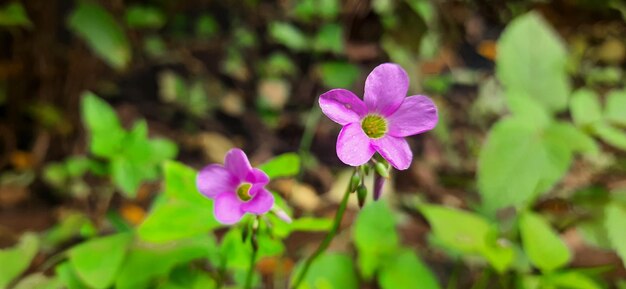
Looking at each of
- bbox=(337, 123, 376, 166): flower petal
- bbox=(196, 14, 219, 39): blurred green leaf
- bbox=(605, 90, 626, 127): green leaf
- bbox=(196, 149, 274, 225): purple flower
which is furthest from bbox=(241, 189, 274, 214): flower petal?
bbox=(196, 14, 219, 39): blurred green leaf

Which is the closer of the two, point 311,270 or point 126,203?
point 311,270

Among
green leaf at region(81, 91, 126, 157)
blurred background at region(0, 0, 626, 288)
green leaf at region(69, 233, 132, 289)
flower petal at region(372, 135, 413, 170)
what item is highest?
flower petal at region(372, 135, 413, 170)

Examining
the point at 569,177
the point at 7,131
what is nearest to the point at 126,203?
the point at 7,131

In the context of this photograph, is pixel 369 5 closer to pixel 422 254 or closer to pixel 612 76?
pixel 422 254

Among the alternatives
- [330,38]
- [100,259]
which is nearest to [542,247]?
[100,259]

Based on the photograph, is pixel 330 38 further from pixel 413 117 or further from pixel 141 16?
pixel 413 117

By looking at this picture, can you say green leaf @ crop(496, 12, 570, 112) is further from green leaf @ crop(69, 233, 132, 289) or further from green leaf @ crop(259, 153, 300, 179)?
green leaf @ crop(69, 233, 132, 289)

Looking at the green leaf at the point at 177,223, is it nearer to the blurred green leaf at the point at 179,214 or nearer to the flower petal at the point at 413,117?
the blurred green leaf at the point at 179,214
